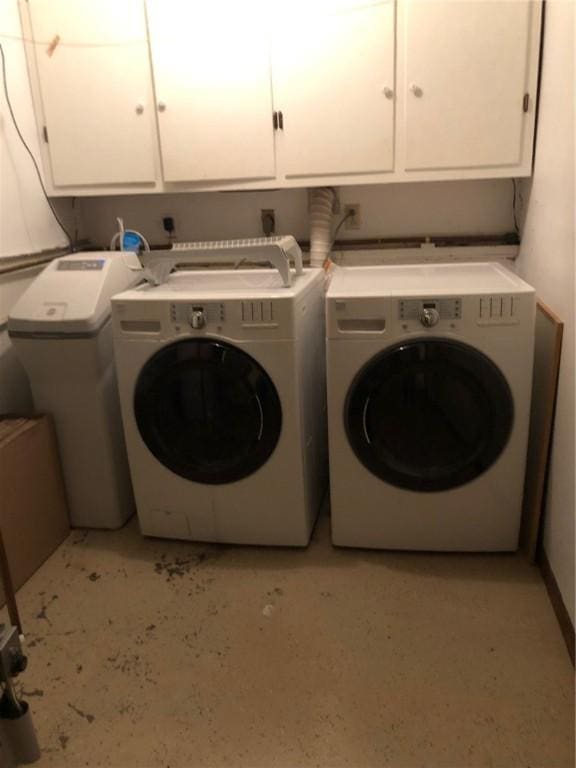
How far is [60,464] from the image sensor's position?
2234mm

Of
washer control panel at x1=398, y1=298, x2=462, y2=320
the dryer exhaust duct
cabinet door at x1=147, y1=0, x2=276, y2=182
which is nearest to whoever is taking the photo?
washer control panel at x1=398, y1=298, x2=462, y2=320

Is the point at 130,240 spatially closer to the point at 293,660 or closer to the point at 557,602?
the point at 293,660

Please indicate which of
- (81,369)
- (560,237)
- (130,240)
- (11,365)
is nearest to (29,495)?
(81,369)

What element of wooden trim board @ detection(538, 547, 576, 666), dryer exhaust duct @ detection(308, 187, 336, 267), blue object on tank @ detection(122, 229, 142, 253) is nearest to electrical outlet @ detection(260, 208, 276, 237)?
dryer exhaust duct @ detection(308, 187, 336, 267)

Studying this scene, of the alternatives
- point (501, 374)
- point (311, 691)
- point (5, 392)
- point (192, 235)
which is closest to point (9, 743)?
point (311, 691)

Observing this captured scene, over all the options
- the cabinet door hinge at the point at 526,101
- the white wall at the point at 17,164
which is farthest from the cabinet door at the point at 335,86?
the white wall at the point at 17,164

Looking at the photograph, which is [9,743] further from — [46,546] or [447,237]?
[447,237]

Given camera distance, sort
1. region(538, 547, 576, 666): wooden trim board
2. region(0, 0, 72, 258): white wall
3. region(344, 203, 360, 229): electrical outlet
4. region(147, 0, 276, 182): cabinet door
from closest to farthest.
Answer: region(538, 547, 576, 666): wooden trim board
region(147, 0, 276, 182): cabinet door
region(0, 0, 72, 258): white wall
region(344, 203, 360, 229): electrical outlet

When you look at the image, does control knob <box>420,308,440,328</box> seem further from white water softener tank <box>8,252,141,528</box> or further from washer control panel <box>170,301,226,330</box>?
white water softener tank <box>8,252,141,528</box>

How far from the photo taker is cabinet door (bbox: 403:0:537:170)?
6.68 feet

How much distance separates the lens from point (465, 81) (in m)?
2.11

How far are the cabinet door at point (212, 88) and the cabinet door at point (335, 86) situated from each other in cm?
8

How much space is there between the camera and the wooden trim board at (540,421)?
1.82m

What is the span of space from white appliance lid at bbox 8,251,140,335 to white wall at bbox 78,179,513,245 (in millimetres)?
609
